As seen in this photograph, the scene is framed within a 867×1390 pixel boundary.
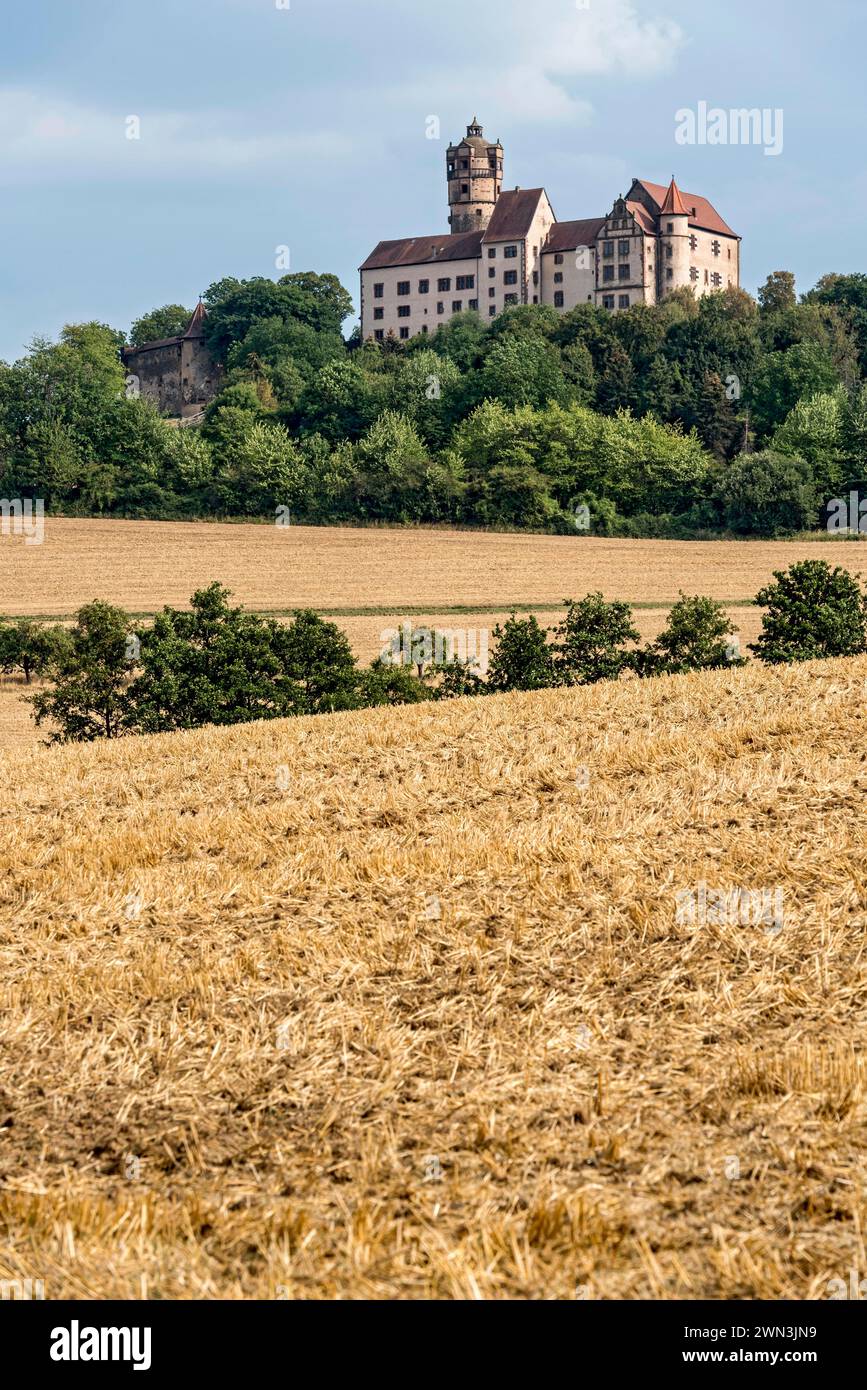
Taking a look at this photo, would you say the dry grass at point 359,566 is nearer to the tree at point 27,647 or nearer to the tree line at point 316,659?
the tree at point 27,647

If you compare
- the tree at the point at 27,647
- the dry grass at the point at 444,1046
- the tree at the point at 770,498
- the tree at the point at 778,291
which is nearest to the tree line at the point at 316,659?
the tree at the point at 27,647

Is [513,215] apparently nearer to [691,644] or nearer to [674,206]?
[674,206]

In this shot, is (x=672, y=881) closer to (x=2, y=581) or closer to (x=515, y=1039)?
(x=515, y=1039)

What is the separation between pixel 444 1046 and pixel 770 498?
80.6m

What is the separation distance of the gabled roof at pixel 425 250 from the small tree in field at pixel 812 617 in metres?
125

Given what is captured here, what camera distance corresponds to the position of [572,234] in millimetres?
143750

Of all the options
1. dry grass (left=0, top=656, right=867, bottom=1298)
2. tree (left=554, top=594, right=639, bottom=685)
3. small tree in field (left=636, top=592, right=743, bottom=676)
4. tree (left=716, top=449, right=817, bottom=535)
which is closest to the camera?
dry grass (left=0, top=656, right=867, bottom=1298)

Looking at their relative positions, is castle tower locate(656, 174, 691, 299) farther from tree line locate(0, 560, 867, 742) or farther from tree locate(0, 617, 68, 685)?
tree line locate(0, 560, 867, 742)

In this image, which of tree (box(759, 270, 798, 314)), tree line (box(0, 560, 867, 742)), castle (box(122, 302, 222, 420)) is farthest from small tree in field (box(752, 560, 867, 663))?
castle (box(122, 302, 222, 420))

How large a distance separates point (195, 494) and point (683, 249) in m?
74.4

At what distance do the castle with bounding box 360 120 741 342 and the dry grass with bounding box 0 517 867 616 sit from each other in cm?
6755

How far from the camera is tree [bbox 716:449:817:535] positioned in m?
83.3

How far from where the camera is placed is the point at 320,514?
88562mm

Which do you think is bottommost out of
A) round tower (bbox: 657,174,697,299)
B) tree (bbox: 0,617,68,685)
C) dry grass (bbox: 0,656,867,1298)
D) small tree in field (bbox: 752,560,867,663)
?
dry grass (bbox: 0,656,867,1298)
